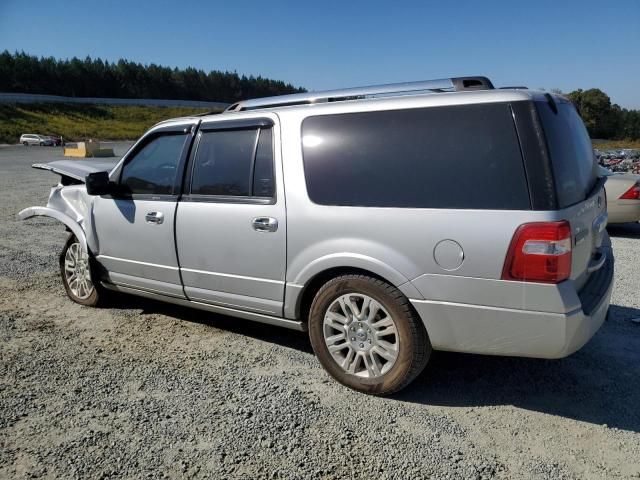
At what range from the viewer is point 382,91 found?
331 centimetres

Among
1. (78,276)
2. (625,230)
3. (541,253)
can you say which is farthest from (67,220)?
(625,230)

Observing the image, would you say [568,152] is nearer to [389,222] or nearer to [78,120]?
[389,222]

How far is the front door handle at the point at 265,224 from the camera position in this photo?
3400mm

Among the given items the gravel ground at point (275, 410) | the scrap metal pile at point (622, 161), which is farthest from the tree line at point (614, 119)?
the gravel ground at point (275, 410)

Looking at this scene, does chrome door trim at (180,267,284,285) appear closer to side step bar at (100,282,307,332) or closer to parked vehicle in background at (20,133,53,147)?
side step bar at (100,282,307,332)

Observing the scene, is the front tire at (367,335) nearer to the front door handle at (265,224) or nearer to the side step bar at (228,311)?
the side step bar at (228,311)

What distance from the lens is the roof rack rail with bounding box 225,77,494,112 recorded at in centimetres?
305

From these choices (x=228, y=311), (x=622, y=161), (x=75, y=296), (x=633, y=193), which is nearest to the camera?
(x=228, y=311)

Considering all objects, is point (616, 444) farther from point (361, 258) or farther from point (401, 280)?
point (361, 258)

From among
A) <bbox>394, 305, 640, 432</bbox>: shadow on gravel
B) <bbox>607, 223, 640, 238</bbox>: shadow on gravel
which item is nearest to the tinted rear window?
<bbox>394, 305, 640, 432</bbox>: shadow on gravel

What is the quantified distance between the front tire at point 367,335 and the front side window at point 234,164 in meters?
0.89

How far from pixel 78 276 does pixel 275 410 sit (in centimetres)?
292

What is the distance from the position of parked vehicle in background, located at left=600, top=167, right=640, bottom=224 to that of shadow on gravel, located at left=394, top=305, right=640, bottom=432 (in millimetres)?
4801

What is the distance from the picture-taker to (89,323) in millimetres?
4492
